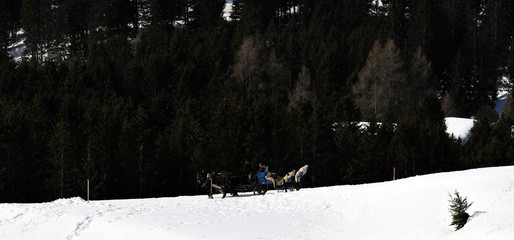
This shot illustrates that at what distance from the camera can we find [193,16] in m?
111

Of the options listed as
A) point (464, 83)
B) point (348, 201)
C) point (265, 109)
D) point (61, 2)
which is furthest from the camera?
point (61, 2)

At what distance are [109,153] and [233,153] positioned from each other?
1012 cm

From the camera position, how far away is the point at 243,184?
28.9 m

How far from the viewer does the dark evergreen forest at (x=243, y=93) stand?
5575 centimetres

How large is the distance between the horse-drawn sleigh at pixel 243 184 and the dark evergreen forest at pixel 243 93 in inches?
311

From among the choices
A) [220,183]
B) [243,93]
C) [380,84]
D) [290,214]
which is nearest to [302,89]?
[243,93]

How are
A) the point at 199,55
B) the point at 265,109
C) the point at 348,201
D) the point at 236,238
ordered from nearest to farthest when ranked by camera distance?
the point at 236,238, the point at 348,201, the point at 265,109, the point at 199,55

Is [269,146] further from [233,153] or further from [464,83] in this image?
[464,83]

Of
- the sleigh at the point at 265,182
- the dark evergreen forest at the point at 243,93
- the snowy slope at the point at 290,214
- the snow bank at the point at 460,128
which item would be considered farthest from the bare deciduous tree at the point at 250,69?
the snowy slope at the point at 290,214

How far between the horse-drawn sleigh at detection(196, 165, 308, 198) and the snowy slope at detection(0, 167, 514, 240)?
43.1 inches

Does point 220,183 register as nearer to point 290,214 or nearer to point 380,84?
point 290,214

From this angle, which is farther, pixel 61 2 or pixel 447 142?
pixel 61 2

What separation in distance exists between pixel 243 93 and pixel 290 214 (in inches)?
2206

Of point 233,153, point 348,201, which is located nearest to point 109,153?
point 233,153
